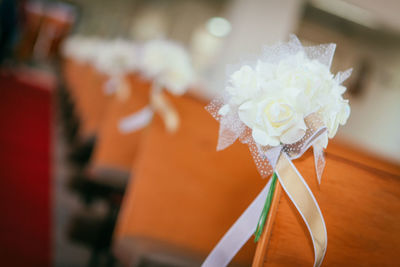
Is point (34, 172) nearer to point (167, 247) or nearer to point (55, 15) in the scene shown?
point (167, 247)

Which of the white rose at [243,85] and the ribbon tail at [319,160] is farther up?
the white rose at [243,85]

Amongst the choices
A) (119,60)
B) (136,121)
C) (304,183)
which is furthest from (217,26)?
(304,183)

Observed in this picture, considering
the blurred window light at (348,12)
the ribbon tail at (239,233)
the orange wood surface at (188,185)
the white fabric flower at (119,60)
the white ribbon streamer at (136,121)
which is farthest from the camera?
the blurred window light at (348,12)

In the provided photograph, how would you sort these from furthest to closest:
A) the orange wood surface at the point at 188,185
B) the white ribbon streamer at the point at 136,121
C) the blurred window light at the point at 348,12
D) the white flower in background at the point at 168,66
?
the blurred window light at the point at 348,12 < the white ribbon streamer at the point at 136,121 < the white flower in background at the point at 168,66 < the orange wood surface at the point at 188,185

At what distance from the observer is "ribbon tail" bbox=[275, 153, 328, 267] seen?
956 millimetres

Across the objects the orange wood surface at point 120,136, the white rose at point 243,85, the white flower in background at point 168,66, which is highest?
the white rose at point 243,85

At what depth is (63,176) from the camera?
4121 mm

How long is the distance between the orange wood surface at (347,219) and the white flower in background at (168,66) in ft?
4.25

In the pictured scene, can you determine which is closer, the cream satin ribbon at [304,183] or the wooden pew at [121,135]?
the cream satin ribbon at [304,183]

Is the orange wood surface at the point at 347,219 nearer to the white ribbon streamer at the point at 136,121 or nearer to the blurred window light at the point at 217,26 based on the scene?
the white ribbon streamer at the point at 136,121

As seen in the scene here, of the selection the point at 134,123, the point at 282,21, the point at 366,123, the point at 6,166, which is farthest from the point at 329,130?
the point at 366,123

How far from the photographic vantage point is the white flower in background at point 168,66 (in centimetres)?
227

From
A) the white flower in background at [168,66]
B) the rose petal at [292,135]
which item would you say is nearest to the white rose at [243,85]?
the rose petal at [292,135]

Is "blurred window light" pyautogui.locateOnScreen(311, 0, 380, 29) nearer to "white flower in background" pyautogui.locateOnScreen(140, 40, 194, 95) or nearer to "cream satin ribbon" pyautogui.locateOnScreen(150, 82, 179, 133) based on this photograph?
"white flower in background" pyautogui.locateOnScreen(140, 40, 194, 95)
